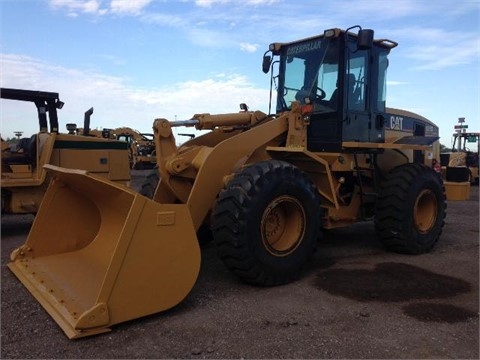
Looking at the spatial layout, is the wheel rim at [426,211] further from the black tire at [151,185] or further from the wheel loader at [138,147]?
the wheel loader at [138,147]

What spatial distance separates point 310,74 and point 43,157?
4634mm

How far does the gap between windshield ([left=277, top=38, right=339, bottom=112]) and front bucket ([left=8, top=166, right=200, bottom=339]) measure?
2.91 metres

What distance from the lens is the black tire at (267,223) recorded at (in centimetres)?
443

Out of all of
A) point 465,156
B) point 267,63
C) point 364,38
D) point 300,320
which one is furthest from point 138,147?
point 300,320

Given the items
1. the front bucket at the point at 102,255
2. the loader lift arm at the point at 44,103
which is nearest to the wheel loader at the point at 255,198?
the front bucket at the point at 102,255

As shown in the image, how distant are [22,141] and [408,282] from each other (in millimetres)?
6994

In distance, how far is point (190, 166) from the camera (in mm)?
5105

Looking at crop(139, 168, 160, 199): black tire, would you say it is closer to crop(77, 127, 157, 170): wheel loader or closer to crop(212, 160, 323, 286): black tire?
crop(212, 160, 323, 286): black tire

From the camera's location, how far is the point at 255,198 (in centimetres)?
450

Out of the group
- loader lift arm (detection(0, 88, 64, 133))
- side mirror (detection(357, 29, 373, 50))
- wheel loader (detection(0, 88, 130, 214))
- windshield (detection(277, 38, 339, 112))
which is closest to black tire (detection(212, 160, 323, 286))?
windshield (detection(277, 38, 339, 112))

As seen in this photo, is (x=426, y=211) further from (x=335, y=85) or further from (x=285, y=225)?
(x=285, y=225)

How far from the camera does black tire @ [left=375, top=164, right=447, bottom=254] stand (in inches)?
239

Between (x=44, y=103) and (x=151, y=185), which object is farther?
(x=44, y=103)

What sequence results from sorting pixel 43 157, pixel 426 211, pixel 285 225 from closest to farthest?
pixel 285 225 → pixel 426 211 → pixel 43 157
